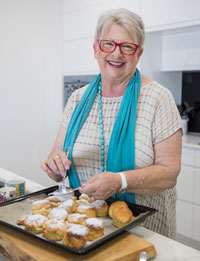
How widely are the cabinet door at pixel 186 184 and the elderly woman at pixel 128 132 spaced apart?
4.02 ft

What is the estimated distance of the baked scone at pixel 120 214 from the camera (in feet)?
3.26

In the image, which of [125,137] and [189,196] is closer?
[125,137]

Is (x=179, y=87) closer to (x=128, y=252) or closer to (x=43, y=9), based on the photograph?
(x=43, y=9)

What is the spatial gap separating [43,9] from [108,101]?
261 centimetres

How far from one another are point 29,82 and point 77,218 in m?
2.84

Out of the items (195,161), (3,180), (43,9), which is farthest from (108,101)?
(43,9)

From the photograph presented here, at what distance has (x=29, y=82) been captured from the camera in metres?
3.59

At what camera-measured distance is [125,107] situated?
1.32 meters

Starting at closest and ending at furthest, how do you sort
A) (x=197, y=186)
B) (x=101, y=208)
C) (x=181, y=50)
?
1. (x=101, y=208)
2. (x=197, y=186)
3. (x=181, y=50)

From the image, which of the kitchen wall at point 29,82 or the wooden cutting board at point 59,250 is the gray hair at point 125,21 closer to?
the wooden cutting board at point 59,250

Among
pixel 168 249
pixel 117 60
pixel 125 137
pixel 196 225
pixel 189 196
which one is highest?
pixel 117 60

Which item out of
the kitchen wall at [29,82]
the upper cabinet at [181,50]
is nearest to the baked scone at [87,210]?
the upper cabinet at [181,50]

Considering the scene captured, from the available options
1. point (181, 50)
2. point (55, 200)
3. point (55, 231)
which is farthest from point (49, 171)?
point (181, 50)

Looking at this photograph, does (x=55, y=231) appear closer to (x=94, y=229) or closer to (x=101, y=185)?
(x=94, y=229)
